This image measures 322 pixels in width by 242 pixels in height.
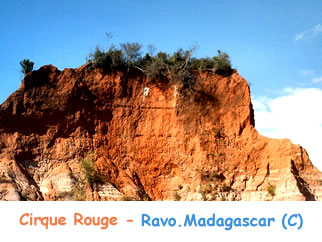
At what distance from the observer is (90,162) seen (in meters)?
28.0

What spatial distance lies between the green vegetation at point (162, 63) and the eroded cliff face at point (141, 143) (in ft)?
1.65

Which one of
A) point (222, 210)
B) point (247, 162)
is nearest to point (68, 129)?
point (247, 162)

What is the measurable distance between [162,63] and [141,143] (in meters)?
5.49

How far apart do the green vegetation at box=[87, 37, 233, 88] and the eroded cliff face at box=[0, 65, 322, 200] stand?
50 centimetres

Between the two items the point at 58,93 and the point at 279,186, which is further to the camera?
the point at 58,93

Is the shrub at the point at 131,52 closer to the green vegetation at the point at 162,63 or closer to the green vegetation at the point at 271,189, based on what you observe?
the green vegetation at the point at 162,63

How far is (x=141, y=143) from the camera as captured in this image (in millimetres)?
29766

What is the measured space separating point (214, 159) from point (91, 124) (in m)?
7.65

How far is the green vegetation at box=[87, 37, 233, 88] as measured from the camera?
1209 inches

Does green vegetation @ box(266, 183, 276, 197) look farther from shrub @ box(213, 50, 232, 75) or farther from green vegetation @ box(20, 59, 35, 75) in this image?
green vegetation @ box(20, 59, 35, 75)

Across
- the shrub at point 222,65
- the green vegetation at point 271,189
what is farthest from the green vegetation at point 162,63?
the green vegetation at point 271,189

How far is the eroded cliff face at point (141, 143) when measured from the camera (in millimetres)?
27078

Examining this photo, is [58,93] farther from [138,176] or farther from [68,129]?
[138,176]

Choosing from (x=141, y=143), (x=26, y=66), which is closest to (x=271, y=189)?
(x=141, y=143)
